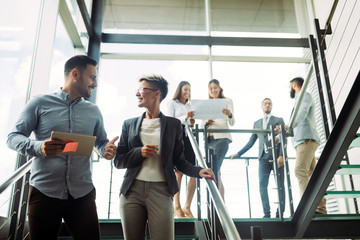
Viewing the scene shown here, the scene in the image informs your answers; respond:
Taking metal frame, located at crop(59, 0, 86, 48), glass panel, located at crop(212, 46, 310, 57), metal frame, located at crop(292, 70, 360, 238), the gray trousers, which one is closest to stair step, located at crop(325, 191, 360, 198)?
metal frame, located at crop(292, 70, 360, 238)

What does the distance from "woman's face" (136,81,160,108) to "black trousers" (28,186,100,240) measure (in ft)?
1.94

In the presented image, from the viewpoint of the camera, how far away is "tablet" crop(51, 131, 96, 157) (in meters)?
1.55

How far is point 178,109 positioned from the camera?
376 centimetres

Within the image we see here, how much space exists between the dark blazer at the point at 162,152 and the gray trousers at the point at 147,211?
0.14 feet

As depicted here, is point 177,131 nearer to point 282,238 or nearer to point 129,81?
point 282,238

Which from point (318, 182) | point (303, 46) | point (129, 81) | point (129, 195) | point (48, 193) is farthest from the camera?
point (303, 46)

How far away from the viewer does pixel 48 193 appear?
1.67m

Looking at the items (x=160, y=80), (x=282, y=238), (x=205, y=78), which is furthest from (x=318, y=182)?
→ (x=205, y=78)

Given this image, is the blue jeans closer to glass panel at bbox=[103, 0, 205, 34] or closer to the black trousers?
the black trousers

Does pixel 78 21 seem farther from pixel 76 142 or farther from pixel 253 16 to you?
pixel 76 142

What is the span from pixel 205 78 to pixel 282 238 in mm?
3608

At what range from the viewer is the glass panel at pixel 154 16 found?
652cm

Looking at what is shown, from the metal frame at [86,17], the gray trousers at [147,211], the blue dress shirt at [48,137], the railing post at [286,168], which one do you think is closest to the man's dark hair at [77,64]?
the blue dress shirt at [48,137]

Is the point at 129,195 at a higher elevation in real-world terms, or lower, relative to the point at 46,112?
lower
